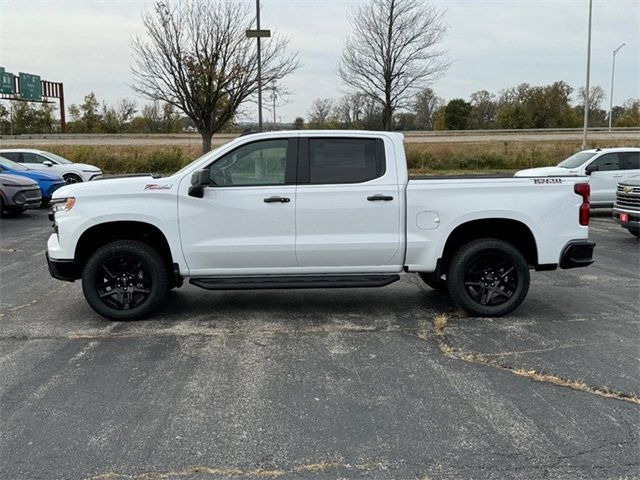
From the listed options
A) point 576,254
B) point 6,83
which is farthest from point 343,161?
point 6,83

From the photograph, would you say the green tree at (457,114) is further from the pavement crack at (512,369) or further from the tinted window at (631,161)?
the pavement crack at (512,369)

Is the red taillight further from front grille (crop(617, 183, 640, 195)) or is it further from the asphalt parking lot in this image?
front grille (crop(617, 183, 640, 195))

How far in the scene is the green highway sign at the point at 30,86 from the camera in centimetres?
5591

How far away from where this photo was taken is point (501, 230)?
6012 mm

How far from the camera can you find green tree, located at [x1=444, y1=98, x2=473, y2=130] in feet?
232

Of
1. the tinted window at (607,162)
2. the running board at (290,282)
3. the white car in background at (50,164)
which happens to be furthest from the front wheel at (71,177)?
the tinted window at (607,162)

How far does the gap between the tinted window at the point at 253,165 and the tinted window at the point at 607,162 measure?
37.9ft

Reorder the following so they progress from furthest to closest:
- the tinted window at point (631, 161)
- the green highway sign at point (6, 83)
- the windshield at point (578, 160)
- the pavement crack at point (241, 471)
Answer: the green highway sign at point (6, 83)
the windshield at point (578, 160)
the tinted window at point (631, 161)
the pavement crack at point (241, 471)

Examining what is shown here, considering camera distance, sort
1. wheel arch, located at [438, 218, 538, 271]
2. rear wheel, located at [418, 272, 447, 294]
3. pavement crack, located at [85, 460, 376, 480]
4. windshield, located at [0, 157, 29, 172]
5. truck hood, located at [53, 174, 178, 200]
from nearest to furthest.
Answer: pavement crack, located at [85, 460, 376, 480]
truck hood, located at [53, 174, 178, 200]
wheel arch, located at [438, 218, 538, 271]
rear wheel, located at [418, 272, 447, 294]
windshield, located at [0, 157, 29, 172]

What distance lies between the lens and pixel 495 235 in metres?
6.02

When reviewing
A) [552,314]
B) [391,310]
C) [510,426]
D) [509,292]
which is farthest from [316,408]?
[552,314]

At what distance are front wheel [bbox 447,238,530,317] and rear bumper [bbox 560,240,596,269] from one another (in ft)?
1.32

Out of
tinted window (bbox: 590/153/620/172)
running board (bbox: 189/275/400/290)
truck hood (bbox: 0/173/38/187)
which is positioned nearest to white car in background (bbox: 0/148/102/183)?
truck hood (bbox: 0/173/38/187)

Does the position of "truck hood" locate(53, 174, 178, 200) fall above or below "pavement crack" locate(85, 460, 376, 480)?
above
